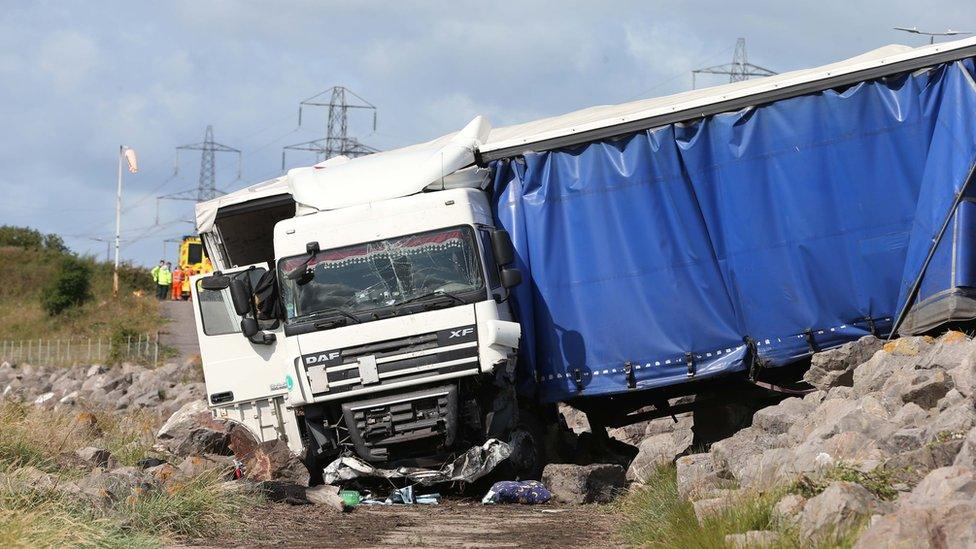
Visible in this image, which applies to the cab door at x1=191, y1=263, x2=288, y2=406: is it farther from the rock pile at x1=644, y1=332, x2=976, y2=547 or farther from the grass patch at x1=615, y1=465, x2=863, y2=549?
the grass patch at x1=615, y1=465, x2=863, y2=549

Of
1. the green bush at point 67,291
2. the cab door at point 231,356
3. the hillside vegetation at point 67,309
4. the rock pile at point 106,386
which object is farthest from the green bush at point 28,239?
the cab door at point 231,356

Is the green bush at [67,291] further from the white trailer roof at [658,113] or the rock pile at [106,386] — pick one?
the white trailer roof at [658,113]

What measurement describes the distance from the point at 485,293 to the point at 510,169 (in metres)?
1.88

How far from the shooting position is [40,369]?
36156 millimetres

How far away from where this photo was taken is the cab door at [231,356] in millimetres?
14156

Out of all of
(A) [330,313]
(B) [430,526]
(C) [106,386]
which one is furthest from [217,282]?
(C) [106,386]

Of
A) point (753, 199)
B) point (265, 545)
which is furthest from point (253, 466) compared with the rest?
point (753, 199)

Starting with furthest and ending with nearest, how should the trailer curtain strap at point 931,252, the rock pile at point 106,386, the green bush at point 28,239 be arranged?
the green bush at point 28,239
the rock pile at point 106,386
the trailer curtain strap at point 931,252

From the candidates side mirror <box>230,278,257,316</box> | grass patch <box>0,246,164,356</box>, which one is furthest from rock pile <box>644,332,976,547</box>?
grass patch <box>0,246,164,356</box>

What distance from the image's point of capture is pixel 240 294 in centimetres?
1319

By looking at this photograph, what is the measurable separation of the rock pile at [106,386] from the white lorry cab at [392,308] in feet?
34.9

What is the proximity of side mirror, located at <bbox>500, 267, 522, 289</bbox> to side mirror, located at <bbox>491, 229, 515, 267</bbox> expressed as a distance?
115 mm

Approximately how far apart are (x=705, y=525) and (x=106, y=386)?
2427cm

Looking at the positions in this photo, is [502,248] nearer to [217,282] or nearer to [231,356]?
[217,282]
